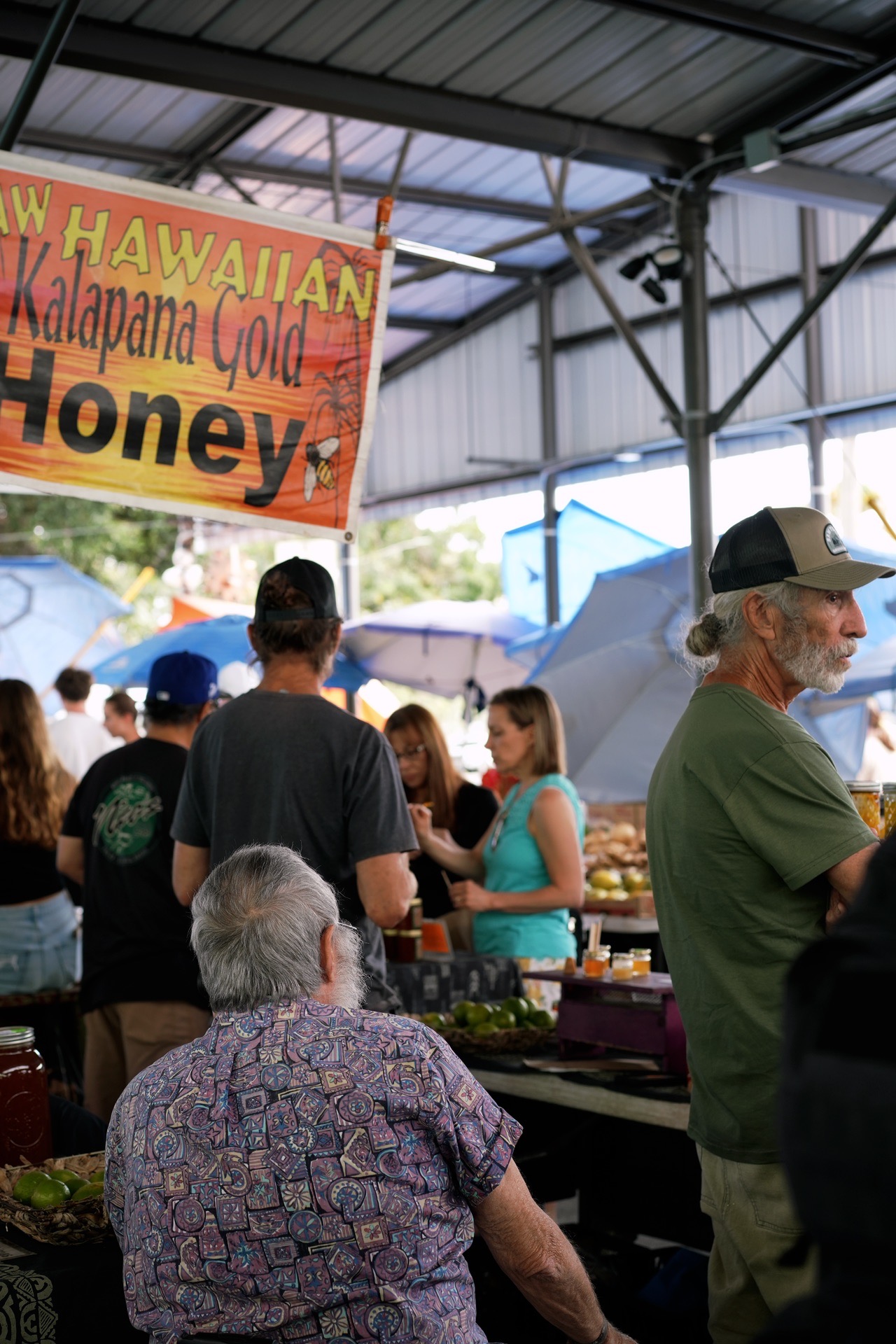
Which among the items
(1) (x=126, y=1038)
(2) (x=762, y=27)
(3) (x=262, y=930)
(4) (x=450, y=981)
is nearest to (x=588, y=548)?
(2) (x=762, y=27)

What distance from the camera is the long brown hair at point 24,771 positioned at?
468 cm

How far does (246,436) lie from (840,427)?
32.6ft

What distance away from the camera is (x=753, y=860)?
6.75 ft

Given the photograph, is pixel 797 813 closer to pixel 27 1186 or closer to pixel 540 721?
pixel 27 1186

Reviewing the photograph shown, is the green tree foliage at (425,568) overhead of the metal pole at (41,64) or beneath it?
overhead

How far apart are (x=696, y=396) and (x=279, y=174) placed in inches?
213

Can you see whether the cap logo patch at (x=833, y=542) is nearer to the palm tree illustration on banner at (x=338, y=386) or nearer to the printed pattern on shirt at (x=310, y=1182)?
the printed pattern on shirt at (x=310, y=1182)

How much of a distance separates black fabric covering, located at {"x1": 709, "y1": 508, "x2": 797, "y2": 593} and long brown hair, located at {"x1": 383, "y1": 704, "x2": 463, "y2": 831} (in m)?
3.01

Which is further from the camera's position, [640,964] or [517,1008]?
[517,1008]

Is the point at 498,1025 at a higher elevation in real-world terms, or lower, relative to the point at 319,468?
lower

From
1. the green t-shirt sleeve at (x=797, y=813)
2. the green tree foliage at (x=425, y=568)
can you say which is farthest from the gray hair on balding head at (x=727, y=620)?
the green tree foliage at (x=425, y=568)

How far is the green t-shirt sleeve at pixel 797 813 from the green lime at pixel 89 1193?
49.1 inches

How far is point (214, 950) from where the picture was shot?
2.01 metres

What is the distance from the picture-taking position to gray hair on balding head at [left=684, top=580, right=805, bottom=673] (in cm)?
222
